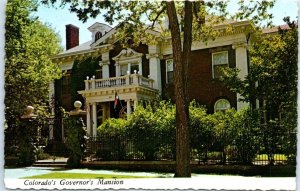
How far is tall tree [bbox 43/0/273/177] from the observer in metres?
8.10

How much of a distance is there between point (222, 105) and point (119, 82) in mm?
4325

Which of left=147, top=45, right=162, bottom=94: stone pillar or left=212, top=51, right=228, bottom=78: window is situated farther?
left=147, top=45, right=162, bottom=94: stone pillar

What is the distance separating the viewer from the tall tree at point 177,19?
26.6 feet

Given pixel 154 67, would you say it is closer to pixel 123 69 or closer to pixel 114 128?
pixel 123 69

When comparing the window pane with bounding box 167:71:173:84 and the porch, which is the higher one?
the window pane with bounding box 167:71:173:84

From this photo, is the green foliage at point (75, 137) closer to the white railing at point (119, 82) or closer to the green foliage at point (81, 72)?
the white railing at point (119, 82)

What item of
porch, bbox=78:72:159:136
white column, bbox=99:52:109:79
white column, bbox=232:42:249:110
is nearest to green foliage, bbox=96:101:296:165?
white column, bbox=232:42:249:110

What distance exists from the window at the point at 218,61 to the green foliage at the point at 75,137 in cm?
650

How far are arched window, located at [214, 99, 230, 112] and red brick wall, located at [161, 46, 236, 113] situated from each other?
13cm

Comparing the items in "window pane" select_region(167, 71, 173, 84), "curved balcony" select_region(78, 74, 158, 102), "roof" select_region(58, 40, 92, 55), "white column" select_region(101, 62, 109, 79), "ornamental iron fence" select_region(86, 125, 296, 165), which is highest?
"roof" select_region(58, 40, 92, 55)

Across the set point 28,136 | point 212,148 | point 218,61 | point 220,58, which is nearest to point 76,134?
point 28,136

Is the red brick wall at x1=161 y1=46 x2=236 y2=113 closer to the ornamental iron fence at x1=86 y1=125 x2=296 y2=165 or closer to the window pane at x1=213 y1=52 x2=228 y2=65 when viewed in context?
the window pane at x1=213 y1=52 x2=228 y2=65

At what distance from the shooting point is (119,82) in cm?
1806

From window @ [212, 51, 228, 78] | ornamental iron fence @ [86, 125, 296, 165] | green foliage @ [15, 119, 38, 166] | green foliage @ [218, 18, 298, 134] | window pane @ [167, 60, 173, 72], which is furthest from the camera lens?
window pane @ [167, 60, 173, 72]
